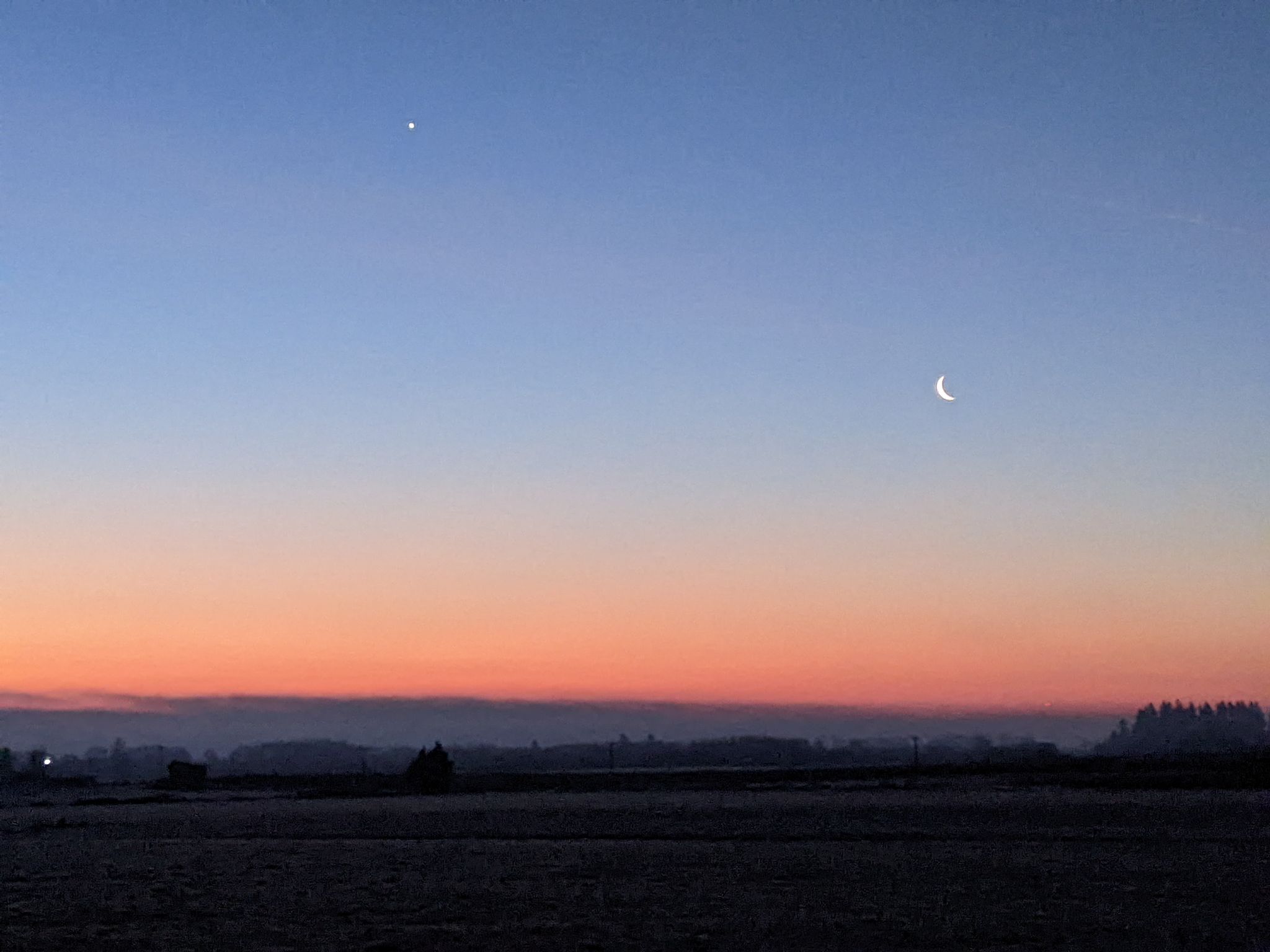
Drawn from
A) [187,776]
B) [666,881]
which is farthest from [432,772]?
[666,881]

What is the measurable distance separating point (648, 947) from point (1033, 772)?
7497 cm

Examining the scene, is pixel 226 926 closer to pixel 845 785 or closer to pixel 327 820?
pixel 327 820

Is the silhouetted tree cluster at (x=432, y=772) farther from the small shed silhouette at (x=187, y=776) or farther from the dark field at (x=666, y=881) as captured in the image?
the dark field at (x=666, y=881)

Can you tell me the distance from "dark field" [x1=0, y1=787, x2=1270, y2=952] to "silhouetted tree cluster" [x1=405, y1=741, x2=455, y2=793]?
28.9 m

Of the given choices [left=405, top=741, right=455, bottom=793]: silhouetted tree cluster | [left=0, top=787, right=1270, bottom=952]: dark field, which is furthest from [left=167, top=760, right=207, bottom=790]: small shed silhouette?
[left=0, top=787, right=1270, bottom=952]: dark field

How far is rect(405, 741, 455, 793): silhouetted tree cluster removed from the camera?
75.8 meters

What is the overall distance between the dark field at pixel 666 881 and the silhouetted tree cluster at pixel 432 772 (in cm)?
2893

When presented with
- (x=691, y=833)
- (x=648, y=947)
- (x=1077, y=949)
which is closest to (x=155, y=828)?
(x=691, y=833)

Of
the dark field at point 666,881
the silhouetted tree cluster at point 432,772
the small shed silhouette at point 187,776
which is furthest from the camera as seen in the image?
the small shed silhouette at point 187,776

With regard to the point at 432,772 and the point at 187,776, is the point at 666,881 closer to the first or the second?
the point at 432,772

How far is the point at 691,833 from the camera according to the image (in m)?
38.1

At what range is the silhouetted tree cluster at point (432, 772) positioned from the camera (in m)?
75.8

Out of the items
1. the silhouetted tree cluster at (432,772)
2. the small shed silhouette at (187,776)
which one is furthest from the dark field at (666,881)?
the small shed silhouette at (187,776)

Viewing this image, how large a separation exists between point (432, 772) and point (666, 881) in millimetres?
53354
